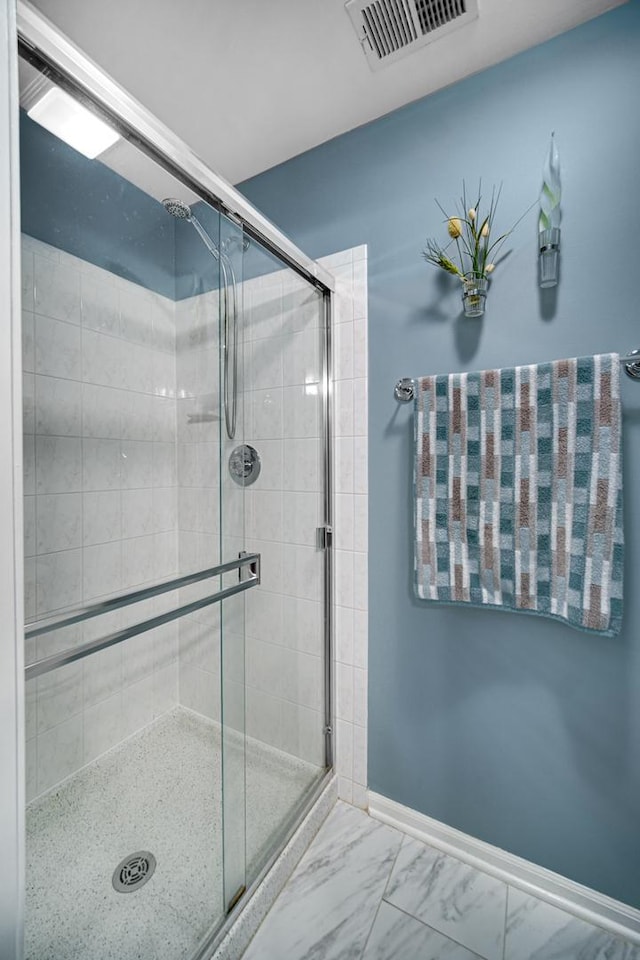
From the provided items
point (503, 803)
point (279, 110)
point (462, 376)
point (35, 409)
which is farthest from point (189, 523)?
point (279, 110)

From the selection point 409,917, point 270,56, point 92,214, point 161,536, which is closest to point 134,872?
point 409,917

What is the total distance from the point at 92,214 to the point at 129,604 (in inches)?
35.4

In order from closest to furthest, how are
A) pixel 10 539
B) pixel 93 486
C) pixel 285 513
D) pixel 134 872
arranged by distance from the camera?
1. pixel 10 539
2. pixel 134 872
3. pixel 93 486
4. pixel 285 513

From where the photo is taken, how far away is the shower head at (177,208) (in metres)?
0.96

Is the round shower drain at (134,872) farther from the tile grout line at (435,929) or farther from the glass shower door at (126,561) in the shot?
the tile grout line at (435,929)

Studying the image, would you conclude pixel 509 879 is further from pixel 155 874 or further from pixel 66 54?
Answer: pixel 66 54

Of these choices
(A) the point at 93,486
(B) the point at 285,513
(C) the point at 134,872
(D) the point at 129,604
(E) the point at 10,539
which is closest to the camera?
(E) the point at 10,539

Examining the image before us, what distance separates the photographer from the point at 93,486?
1.13 m

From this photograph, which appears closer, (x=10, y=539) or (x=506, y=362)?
(x=10, y=539)

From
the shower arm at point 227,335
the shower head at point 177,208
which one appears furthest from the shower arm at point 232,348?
the shower head at point 177,208

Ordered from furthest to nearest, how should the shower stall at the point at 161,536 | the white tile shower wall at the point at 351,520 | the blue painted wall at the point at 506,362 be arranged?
1. the white tile shower wall at the point at 351,520
2. the blue painted wall at the point at 506,362
3. the shower stall at the point at 161,536

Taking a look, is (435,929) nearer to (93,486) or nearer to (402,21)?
(93,486)

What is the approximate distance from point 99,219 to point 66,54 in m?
0.37

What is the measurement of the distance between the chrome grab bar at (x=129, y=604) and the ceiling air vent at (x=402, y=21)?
54.7 inches
